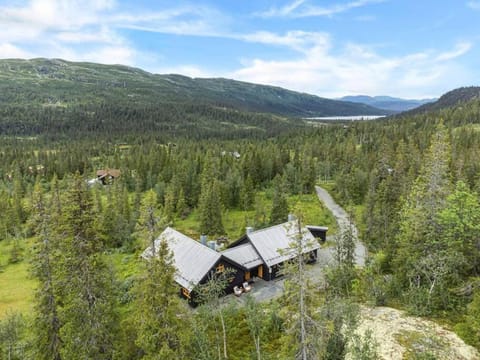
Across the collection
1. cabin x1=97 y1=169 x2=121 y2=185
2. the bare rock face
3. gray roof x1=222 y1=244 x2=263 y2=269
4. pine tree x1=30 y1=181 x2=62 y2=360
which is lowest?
cabin x1=97 y1=169 x2=121 y2=185

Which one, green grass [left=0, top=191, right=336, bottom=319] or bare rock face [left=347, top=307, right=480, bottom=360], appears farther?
green grass [left=0, top=191, right=336, bottom=319]

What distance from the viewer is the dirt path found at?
41781mm

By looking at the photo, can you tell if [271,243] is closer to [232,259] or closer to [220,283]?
[232,259]

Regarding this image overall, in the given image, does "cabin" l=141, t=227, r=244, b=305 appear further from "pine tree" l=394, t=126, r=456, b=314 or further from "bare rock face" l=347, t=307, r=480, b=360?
"pine tree" l=394, t=126, r=456, b=314

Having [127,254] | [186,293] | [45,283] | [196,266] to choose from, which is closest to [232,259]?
[196,266]

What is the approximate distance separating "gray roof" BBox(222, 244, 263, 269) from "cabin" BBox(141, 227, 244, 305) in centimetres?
125

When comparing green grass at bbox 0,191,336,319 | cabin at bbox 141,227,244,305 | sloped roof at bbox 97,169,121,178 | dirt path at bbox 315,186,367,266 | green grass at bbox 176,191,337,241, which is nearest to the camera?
cabin at bbox 141,227,244,305

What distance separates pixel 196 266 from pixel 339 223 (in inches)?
1355

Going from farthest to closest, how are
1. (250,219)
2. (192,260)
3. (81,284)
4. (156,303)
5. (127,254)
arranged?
(250,219)
(127,254)
(192,260)
(81,284)
(156,303)

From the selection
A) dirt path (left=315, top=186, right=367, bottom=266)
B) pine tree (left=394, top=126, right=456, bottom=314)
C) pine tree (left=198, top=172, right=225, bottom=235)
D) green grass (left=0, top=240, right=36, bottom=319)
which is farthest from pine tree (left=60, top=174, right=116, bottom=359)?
pine tree (left=198, top=172, right=225, bottom=235)

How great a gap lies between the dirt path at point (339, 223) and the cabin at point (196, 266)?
1302 cm

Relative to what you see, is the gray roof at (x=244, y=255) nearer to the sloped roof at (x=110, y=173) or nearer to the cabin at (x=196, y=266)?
the cabin at (x=196, y=266)

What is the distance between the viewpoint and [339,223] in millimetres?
58625

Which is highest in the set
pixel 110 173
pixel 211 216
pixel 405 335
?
pixel 405 335
